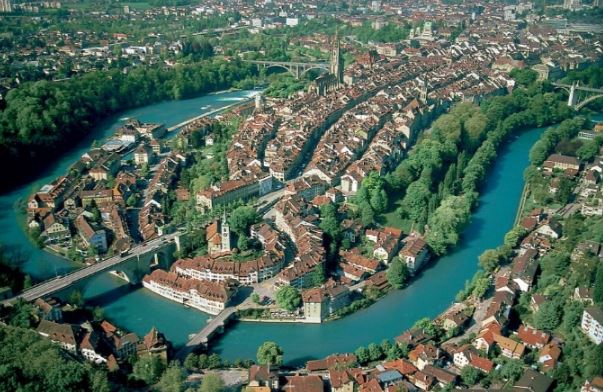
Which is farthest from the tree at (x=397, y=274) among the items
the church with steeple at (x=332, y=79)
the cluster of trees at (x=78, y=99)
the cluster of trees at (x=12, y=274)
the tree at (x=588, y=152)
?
the church with steeple at (x=332, y=79)

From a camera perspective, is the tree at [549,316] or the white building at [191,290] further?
the white building at [191,290]

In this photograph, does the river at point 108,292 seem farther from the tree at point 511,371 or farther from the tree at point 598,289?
the tree at point 598,289

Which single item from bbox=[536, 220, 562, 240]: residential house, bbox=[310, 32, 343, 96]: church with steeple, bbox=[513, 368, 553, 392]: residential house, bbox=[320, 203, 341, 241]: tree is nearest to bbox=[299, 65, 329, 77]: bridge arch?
bbox=[310, 32, 343, 96]: church with steeple

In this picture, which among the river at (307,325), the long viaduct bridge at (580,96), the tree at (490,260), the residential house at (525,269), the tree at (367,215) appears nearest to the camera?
the river at (307,325)

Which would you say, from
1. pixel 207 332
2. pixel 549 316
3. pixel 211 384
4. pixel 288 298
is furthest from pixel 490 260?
pixel 211 384

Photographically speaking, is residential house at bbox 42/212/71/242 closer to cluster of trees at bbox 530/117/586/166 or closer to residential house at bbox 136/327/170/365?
residential house at bbox 136/327/170/365

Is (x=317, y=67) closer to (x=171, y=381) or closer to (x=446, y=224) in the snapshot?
(x=446, y=224)
